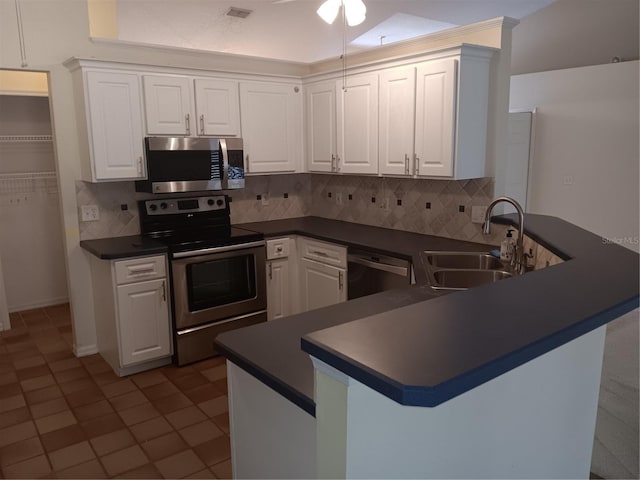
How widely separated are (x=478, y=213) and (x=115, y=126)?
8.45ft

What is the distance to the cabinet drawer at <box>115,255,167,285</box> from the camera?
128 inches

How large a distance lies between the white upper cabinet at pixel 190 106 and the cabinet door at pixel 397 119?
1.19 m

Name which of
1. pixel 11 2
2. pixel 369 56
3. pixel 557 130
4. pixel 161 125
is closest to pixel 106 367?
pixel 161 125

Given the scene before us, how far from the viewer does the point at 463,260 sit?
3.04 m

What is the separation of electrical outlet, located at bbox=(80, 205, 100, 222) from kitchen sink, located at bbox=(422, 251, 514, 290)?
7.94ft

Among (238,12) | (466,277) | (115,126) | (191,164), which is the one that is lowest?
(466,277)

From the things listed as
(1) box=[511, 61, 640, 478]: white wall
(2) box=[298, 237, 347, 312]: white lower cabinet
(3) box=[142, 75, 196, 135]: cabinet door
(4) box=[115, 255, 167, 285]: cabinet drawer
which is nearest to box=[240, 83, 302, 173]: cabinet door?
(3) box=[142, 75, 196, 135]: cabinet door

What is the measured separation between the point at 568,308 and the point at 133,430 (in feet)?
8.04

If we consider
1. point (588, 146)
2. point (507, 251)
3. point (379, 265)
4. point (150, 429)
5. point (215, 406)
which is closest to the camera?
point (507, 251)

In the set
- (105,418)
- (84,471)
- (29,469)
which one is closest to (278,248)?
(105,418)

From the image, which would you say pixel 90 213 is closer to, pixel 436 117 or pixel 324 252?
pixel 324 252

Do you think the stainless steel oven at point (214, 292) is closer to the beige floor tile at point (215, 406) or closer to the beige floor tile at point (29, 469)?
the beige floor tile at point (215, 406)

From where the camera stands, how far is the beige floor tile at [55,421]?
9.14 feet

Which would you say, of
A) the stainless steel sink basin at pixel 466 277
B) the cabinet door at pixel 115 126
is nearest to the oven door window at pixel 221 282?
the cabinet door at pixel 115 126
